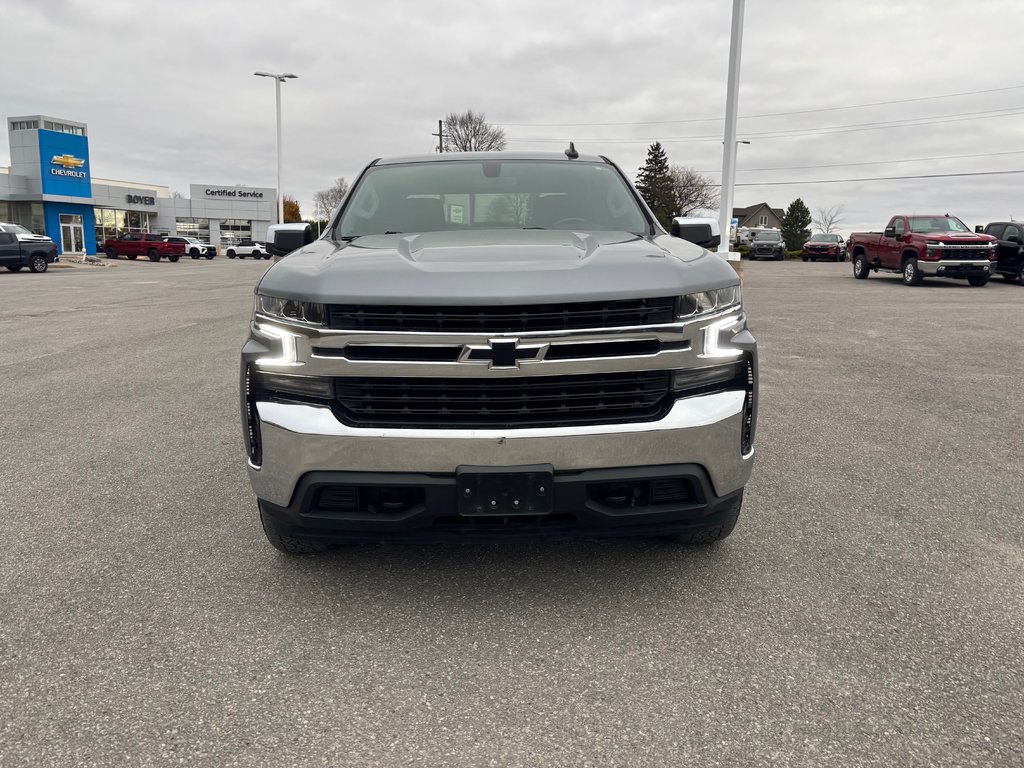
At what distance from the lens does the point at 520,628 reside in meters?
2.79

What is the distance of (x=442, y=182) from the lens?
4.29 m

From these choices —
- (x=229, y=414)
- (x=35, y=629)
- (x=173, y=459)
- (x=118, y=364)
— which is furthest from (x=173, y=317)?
(x=35, y=629)

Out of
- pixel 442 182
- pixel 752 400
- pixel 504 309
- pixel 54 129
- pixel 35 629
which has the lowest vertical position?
pixel 35 629

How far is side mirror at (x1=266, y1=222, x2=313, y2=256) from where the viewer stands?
4.15 m

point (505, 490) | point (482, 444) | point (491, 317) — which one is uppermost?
point (491, 317)

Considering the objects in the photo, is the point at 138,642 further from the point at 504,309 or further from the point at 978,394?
the point at 978,394

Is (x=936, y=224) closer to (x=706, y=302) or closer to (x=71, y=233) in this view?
(x=706, y=302)

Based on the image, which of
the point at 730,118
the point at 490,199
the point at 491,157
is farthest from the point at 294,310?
the point at 730,118

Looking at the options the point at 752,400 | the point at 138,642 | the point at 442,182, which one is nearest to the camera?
the point at 138,642

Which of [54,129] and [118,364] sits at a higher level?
[54,129]

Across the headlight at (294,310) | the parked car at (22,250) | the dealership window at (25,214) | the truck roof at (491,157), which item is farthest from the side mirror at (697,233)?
the dealership window at (25,214)

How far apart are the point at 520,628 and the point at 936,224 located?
2160 centimetres

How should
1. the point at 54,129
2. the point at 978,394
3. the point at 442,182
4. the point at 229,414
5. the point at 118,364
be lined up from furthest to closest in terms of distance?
the point at 54,129
the point at 118,364
the point at 978,394
the point at 229,414
the point at 442,182

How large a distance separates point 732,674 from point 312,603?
1.54 metres
